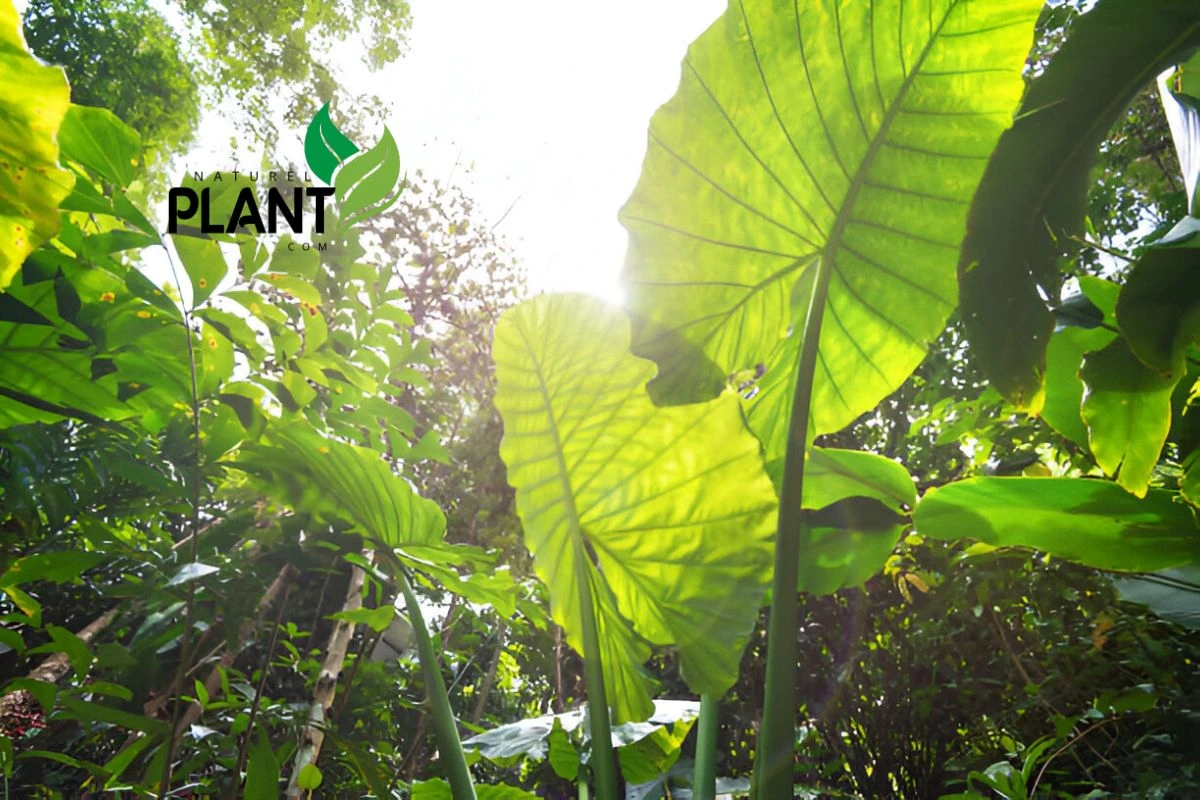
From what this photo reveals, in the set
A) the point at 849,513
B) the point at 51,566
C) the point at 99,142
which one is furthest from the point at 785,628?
the point at 99,142

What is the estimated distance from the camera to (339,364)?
100 centimetres

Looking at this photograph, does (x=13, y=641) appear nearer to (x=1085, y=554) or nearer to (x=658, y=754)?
(x=658, y=754)

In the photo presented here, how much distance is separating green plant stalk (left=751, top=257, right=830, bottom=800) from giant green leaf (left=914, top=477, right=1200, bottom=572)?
250mm

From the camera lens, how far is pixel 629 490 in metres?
0.70

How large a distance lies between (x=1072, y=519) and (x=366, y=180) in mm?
1221

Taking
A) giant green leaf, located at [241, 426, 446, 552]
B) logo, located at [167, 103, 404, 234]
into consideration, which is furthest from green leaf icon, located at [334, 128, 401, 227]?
giant green leaf, located at [241, 426, 446, 552]

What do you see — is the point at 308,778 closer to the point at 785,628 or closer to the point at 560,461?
the point at 560,461

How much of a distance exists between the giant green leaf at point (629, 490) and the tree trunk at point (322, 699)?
1.20 ft

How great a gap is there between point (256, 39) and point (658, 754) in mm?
8427

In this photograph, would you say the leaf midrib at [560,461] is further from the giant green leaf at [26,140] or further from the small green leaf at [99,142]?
the small green leaf at [99,142]

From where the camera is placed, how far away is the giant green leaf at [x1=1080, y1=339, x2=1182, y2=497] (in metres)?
0.60

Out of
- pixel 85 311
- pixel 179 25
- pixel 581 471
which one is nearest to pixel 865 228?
pixel 581 471

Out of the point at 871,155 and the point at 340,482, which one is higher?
the point at 871,155

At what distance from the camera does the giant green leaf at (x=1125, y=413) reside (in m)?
0.60
